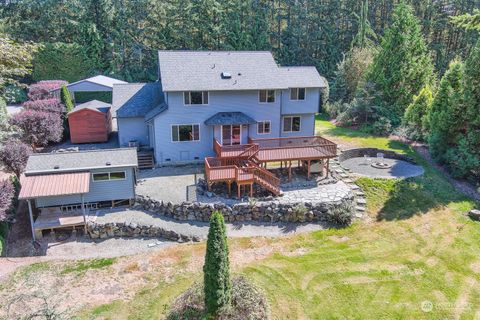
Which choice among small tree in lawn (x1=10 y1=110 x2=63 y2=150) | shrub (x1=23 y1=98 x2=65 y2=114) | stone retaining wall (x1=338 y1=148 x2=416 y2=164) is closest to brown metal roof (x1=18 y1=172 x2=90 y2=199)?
small tree in lawn (x1=10 y1=110 x2=63 y2=150)

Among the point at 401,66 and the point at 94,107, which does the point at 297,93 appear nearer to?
the point at 401,66

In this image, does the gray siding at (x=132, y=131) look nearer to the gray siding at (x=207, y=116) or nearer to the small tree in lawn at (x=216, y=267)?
the gray siding at (x=207, y=116)

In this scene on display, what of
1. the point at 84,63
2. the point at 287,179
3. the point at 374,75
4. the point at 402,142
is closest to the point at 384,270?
the point at 287,179

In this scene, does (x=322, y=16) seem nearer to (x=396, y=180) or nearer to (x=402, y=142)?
(x=402, y=142)

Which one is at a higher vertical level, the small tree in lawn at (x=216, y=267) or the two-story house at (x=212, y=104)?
the two-story house at (x=212, y=104)

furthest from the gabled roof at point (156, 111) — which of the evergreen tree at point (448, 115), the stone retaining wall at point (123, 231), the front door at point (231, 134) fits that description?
the evergreen tree at point (448, 115)

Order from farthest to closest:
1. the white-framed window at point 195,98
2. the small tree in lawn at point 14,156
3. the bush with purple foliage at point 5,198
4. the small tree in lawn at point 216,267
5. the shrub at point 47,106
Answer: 1. the shrub at point 47,106
2. the white-framed window at point 195,98
3. the small tree in lawn at point 14,156
4. the bush with purple foliage at point 5,198
5. the small tree in lawn at point 216,267
